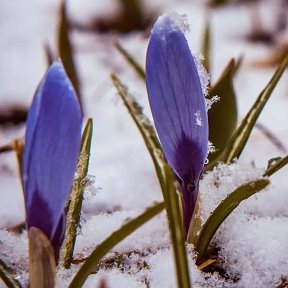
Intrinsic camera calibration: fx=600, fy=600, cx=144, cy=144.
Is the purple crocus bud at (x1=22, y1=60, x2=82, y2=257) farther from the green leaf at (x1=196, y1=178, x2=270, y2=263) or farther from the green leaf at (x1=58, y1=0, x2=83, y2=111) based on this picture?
the green leaf at (x1=58, y1=0, x2=83, y2=111)

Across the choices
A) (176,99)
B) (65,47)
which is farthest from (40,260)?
(65,47)

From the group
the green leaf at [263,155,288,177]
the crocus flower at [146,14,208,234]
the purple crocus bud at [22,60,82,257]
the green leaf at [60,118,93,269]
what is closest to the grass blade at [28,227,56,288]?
the purple crocus bud at [22,60,82,257]

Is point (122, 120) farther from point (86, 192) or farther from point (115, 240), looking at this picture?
point (115, 240)

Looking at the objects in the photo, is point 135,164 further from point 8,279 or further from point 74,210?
point 8,279

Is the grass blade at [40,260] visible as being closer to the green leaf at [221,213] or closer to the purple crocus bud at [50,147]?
the purple crocus bud at [50,147]

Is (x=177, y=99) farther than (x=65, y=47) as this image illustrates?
No

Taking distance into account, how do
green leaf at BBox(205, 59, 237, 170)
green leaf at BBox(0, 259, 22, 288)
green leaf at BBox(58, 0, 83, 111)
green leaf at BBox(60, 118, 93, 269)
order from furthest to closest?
1. green leaf at BBox(58, 0, 83, 111)
2. green leaf at BBox(205, 59, 237, 170)
3. green leaf at BBox(60, 118, 93, 269)
4. green leaf at BBox(0, 259, 22, 288)
